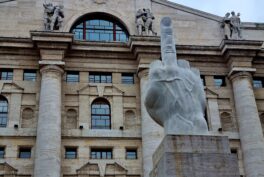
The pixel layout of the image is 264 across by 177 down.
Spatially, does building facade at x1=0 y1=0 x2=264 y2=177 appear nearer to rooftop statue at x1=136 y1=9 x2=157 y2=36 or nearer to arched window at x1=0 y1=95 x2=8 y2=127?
arched window at x1=0 y1=95 x2=8 y2=127

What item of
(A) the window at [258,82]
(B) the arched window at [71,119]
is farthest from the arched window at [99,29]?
(A) the window at [258,82]

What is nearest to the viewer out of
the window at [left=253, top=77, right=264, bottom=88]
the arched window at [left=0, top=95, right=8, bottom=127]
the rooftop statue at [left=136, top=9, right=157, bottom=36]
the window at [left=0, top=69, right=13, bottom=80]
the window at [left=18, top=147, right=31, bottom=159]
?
the window at [left=18, top=147, right=31, bottom=159]

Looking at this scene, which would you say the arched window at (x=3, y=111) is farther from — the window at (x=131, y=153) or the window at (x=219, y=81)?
the window at (x=219, y=81)

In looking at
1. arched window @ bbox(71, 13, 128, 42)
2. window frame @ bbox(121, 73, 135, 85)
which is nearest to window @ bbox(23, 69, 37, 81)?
arched window @ bbox(71, 13, 128, 42)

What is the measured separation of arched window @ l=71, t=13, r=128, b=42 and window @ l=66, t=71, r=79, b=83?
3.58m

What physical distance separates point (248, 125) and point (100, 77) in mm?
11414

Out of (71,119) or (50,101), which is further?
(71,119)

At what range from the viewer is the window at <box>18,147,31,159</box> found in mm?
30916

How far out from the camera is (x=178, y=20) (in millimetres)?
37781

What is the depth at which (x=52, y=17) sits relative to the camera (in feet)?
113

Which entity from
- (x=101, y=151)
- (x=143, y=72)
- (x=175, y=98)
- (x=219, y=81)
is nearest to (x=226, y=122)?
(x=219, y=81)

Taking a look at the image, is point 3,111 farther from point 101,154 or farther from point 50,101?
point 101,154

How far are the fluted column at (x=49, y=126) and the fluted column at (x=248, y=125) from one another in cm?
1292

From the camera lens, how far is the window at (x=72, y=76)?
1346 inches
